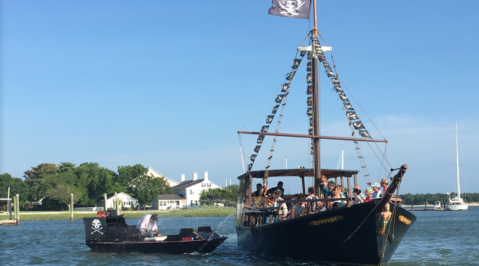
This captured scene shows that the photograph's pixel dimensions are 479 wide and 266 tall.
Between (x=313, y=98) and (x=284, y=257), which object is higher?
(x=313, y=98)

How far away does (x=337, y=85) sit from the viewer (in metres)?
22.3

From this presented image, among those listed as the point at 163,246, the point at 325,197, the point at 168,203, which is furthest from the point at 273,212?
the point at 168,203

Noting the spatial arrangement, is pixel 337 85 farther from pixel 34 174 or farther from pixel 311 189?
pixel 34 174

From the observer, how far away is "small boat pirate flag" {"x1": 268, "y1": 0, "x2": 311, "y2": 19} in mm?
21500

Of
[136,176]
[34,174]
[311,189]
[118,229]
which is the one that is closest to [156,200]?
[136,176]

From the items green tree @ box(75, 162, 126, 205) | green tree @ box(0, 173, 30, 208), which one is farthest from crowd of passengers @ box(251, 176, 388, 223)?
green tree @ box(0, 173, 30, 208)

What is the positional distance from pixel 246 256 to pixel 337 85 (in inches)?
312

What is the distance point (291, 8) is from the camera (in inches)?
856

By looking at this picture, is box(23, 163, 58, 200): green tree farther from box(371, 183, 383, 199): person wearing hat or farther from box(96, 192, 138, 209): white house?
box(371, 183, 383, 199): person wearing hat

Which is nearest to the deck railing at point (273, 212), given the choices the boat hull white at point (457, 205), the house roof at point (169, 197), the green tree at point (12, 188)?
the boat hull white at point (457, 205)

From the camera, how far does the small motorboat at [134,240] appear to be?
74.7ft

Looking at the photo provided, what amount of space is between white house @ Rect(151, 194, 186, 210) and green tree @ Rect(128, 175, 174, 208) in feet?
4.89

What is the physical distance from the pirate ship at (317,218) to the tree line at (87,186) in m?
73.9

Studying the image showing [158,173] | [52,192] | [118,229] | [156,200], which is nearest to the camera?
[118,229]
